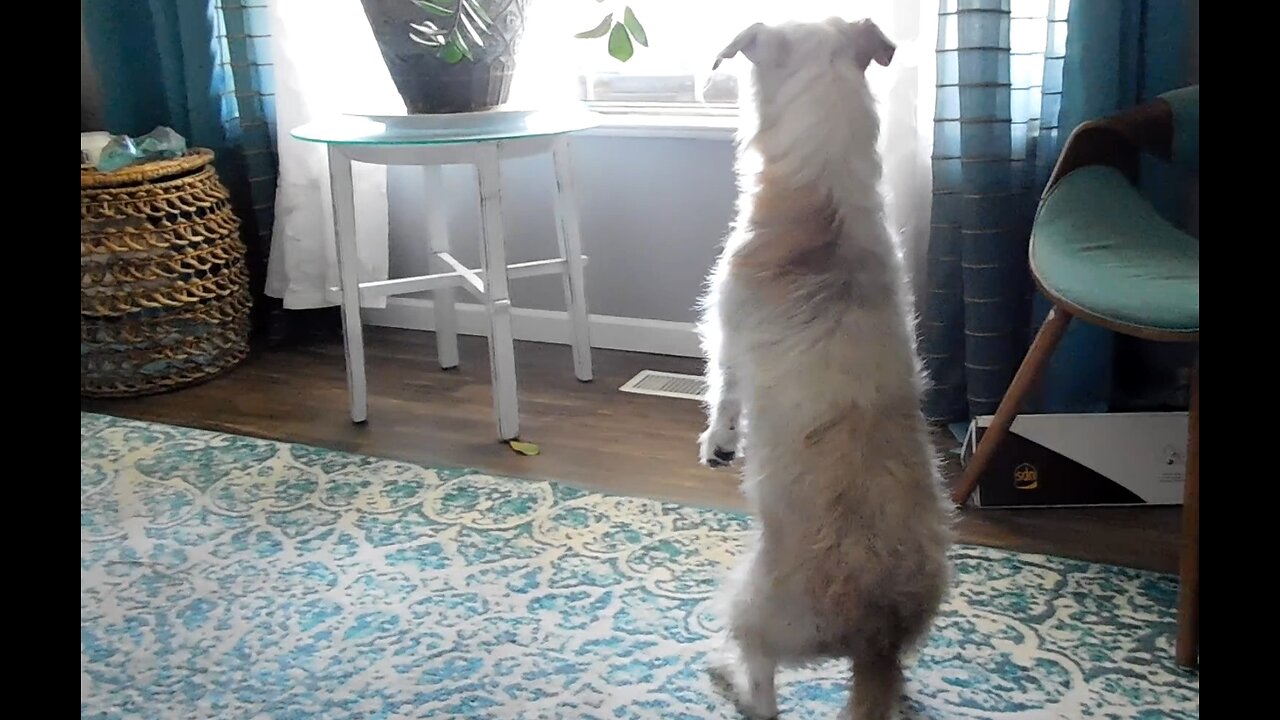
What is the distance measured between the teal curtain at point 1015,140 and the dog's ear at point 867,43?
0.65 metres

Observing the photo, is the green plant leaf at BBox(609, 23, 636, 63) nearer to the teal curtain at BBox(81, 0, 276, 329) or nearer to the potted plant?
the potted plant

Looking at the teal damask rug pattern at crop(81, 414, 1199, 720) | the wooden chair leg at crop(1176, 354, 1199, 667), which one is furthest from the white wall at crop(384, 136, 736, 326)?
the wooden chair leg at crop(1176, 354, 1199, 667)

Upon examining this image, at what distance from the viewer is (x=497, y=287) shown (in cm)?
205

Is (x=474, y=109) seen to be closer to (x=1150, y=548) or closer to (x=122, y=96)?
(x=122, y=96)

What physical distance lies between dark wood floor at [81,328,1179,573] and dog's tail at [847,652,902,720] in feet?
2.19

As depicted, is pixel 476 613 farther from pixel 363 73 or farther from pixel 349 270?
pixel 363 73

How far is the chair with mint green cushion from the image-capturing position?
1.35m

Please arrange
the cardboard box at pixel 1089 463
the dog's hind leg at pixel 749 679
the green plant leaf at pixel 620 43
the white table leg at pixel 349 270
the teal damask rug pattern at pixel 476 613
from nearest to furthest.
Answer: the dog's hind leg at pixel 749 679, the teal damask rug pattern at pixel 476 613, the green plant leaf at pixel 620 43, the cardboard box at pixel 1089 463, the white table leg at pixel 349 270

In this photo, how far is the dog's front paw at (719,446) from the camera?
1.38 m

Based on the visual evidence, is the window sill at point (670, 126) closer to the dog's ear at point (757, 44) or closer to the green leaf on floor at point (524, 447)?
the green leaf on floor at point (524, 447)

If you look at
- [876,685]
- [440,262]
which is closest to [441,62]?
[440,262]

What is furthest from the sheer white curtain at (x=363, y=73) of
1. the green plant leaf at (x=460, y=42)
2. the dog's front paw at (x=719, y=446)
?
the dog's front paw at (x=719, y=446)

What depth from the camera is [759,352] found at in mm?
1176
